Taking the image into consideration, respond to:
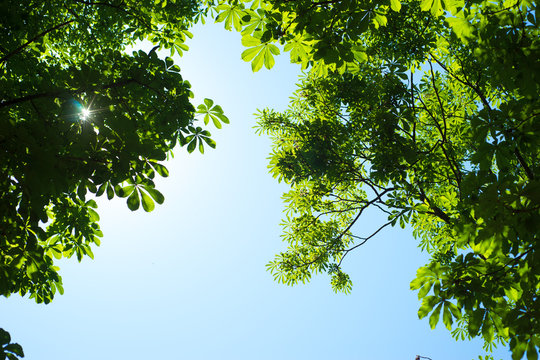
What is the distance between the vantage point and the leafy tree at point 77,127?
2.11 meters

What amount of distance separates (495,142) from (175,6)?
532 centimetres

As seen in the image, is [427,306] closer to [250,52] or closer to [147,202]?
[147,202]

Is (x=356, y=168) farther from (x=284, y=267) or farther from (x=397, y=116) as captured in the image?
(x=284, y=267)

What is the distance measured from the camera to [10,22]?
3350 millimetres

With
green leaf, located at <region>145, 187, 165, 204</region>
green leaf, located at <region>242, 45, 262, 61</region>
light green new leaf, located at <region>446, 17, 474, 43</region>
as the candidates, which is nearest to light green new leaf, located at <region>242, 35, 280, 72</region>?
green leaf, located at <region>242, 45, 262, 61</region>

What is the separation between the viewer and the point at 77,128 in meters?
2.73

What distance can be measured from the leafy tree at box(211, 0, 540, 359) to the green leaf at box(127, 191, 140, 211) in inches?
66.9

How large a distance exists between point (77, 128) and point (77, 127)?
0.02m

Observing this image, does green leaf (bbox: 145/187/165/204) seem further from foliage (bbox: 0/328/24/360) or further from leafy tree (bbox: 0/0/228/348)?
foliage (bbox: 0/328/24/360)

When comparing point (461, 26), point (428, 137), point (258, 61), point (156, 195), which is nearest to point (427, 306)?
point (156, 195)

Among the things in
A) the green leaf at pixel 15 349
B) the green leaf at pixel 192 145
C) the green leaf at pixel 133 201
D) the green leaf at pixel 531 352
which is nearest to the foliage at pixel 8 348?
the green leaf at pixel 15 349

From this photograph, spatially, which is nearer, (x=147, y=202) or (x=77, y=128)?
(x=147, y=202)

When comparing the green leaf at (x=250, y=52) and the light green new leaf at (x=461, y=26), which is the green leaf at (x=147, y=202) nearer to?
the green leaf at (x=250, y=52)

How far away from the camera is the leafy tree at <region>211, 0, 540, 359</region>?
227 cm
